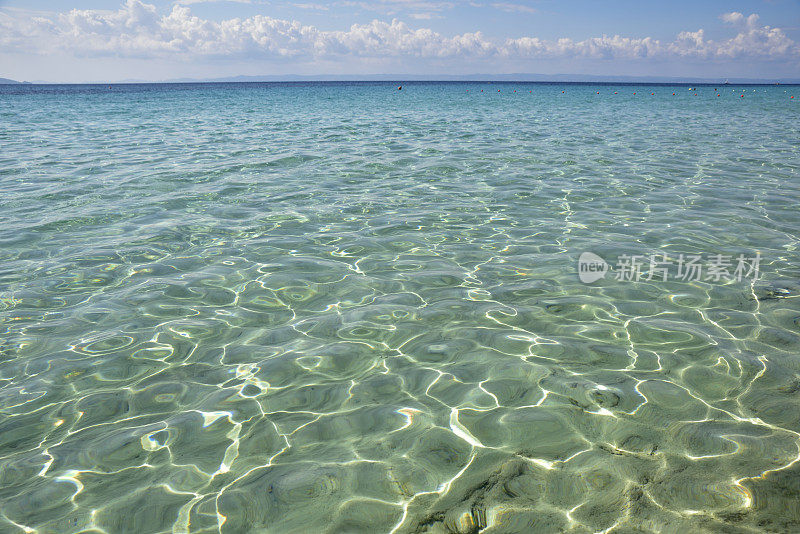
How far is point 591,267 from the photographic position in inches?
243

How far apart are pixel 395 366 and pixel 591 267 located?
10.4 ft

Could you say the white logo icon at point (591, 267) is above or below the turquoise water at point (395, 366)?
above

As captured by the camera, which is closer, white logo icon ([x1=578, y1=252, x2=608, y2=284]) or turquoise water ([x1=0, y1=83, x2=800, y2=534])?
turquoise water ([x1=0, y1=83, x2=800, y2=534])

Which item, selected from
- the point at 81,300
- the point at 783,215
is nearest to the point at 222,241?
the point at 81,300

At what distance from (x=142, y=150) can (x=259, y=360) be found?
14.1m

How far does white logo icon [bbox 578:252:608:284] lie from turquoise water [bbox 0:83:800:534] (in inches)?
4.7

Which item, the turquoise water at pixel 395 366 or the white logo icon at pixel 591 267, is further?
the white logo icon at pixel 591 267

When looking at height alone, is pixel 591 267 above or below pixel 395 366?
above

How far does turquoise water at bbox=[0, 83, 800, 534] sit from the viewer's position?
286 centimetres

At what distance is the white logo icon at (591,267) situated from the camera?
589cm

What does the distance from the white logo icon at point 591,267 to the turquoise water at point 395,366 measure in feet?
0.39

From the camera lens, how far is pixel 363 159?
45.8 feet

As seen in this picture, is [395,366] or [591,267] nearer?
[395,366]

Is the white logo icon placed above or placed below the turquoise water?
above
